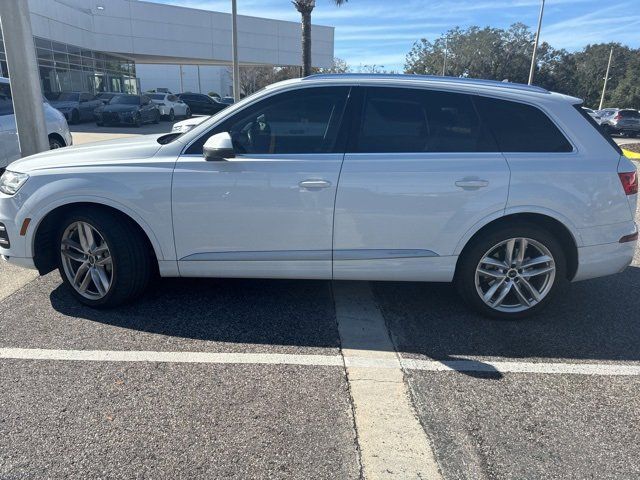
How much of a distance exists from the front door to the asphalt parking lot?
0.49 meters

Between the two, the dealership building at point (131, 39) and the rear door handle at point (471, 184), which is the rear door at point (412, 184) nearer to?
the rear door handle at point (471, 184)

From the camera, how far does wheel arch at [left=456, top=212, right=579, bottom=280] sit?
3713 millimetres

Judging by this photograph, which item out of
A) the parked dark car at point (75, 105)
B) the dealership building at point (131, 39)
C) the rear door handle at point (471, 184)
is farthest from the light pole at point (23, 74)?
the dealership building at point (131, 39)

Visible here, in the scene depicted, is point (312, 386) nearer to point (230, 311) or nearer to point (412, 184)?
point (230, 311)

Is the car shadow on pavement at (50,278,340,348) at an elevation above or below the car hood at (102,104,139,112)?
below

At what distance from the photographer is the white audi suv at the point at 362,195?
361 centimetres

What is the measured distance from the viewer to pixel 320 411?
277cm

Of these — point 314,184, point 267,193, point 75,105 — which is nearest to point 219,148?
point 267,193

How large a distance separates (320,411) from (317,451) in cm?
32

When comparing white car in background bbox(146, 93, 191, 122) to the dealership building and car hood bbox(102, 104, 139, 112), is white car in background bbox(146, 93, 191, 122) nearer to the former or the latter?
car hood bbox(102, 104, 139, 112)

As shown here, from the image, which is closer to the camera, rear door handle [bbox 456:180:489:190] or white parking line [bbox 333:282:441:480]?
white parking line [bbox 333:282:441:480]

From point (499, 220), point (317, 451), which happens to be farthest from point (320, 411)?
point (499, 220)

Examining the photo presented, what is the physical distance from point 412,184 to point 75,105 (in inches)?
921

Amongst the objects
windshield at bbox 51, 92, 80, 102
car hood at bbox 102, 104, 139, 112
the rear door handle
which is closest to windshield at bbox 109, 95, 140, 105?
car hood at bbox 102, 104, 139, 112
